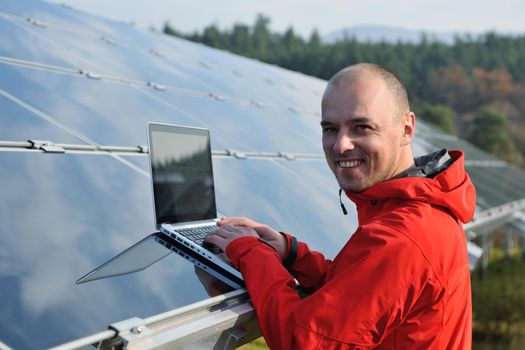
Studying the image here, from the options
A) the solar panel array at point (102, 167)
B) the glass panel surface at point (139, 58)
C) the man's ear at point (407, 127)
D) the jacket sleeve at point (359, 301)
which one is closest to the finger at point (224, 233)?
the solar panel array at point (102, 167)

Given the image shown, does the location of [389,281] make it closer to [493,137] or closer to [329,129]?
[329,129]

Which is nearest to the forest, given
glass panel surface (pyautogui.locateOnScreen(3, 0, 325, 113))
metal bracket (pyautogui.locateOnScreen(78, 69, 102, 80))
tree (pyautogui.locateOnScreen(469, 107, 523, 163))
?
tree (pyautogui.locateOnScreen(469, 107, 523, 163))

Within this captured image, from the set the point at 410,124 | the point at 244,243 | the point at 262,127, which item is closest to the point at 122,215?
the point at 244,243

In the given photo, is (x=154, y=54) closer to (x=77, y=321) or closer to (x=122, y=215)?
(x=122, y=215)

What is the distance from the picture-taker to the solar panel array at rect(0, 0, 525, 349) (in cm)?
222

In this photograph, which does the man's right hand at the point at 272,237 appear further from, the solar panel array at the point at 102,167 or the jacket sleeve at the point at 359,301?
the jacket sleeve at the point at 359,301

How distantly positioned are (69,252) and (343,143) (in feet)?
3.99

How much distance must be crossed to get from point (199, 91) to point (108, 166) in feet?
13.0

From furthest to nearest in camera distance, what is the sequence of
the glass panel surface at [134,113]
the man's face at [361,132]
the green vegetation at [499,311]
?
the green vegetation at [499,311], the glass panel surface at [134,113], the man's face at [361,132]

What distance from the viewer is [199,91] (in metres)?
7.34

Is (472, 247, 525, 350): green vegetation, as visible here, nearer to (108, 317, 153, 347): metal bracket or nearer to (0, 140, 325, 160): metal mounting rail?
(0, 140, 325, 160): metal mounting rail

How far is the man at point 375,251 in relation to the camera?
84.4 inches

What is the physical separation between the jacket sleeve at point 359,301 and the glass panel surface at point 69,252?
1.57ft

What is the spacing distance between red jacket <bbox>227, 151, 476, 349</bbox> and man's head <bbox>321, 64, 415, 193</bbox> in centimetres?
12
